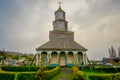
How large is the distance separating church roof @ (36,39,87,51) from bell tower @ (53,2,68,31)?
17.5 ft

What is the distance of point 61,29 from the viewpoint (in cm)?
6022

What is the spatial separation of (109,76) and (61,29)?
42.5 meters

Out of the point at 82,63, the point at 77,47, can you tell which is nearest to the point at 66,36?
the point at 77,47

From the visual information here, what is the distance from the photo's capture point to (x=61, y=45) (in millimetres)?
54281

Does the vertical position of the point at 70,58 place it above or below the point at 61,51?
below

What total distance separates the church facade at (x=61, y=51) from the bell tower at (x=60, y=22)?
51.7 inches

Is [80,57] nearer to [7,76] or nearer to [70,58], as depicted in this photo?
[70,58]

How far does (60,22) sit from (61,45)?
9.51 m

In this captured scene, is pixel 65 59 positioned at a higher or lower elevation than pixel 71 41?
lower

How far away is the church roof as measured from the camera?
52.4 m

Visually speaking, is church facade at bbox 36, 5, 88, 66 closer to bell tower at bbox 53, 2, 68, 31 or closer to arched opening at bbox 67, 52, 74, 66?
arched opening at bbox 67, 52, 74, 66

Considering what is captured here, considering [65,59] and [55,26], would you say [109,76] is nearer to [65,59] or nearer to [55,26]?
[65,59]

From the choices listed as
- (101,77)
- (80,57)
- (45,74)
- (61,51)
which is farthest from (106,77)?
(80,57)

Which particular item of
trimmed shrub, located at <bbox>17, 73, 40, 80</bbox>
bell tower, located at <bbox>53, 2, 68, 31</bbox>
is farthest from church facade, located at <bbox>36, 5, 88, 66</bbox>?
trimmed shrub, located at <bbox>17, 73, 40, 80</bbox>
